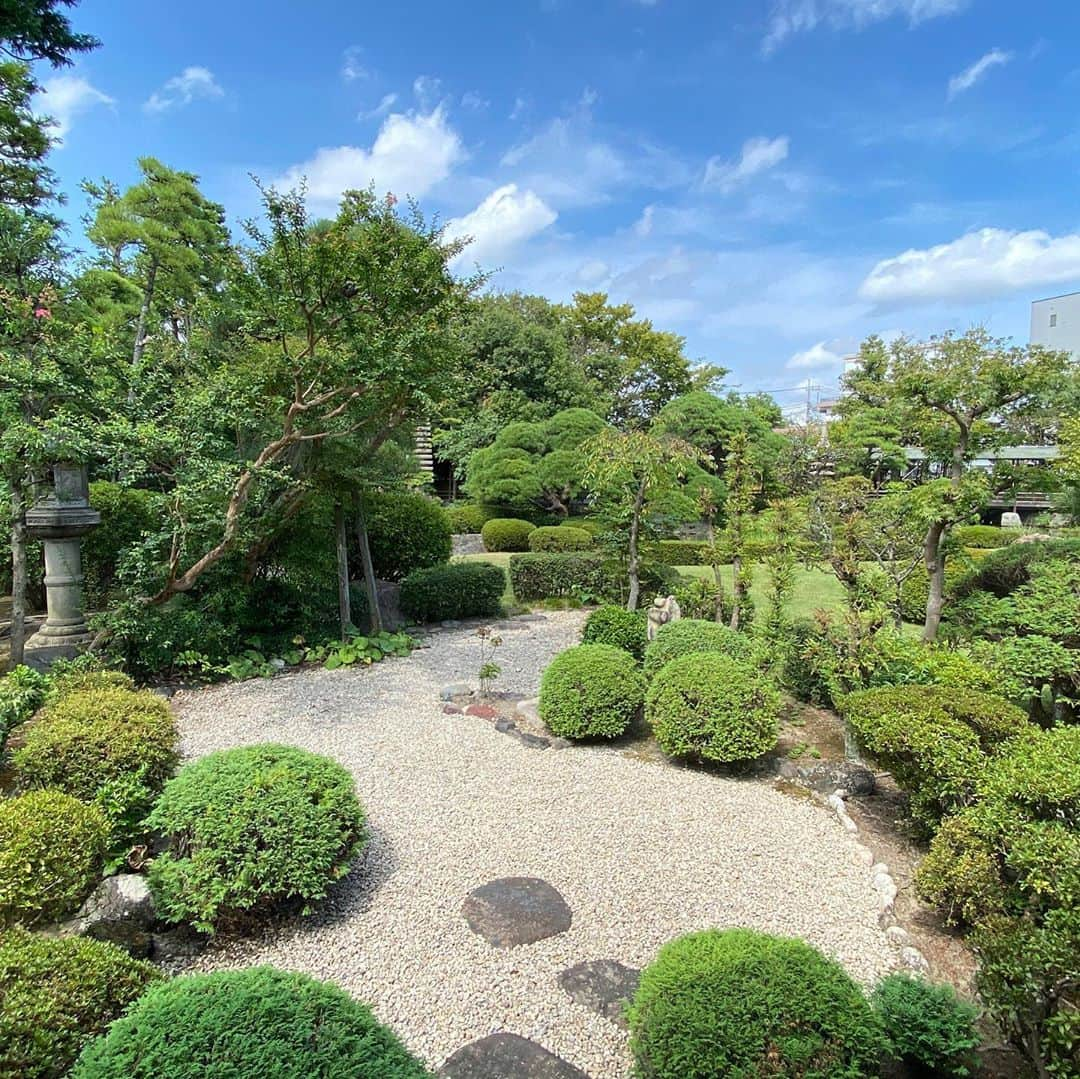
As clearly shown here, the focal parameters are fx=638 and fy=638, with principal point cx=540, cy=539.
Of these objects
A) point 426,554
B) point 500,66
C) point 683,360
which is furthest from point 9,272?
point 683,360

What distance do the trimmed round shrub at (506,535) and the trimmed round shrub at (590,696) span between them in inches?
451

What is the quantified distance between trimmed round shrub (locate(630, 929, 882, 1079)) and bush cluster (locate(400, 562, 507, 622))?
766 centimetres

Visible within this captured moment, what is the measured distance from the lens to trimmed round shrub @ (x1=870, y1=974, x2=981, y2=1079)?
6.31ft

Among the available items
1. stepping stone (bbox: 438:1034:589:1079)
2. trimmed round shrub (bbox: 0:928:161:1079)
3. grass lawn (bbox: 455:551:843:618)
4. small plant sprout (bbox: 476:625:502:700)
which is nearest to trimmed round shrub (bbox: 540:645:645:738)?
small plant sprout (bbox: 476:625:502:700)

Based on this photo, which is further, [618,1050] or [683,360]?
[683,360]

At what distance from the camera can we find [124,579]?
6.33 meters

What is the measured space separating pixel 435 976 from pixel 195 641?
518 centimetres

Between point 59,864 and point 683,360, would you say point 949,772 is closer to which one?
point 59,864

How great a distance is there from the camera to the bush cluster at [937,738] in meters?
3.26

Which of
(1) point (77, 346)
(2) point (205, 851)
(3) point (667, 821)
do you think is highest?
(1) point (77, 346)

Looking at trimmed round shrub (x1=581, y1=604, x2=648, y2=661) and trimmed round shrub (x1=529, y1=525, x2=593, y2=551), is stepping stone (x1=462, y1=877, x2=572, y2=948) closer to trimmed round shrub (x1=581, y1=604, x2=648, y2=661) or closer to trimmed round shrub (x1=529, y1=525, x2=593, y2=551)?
trimmed round shrub (x1=581, y1=604, x2=648, y2=661)

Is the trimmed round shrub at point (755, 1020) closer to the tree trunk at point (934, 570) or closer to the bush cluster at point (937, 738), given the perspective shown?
the bush cluster at point (937, 738)

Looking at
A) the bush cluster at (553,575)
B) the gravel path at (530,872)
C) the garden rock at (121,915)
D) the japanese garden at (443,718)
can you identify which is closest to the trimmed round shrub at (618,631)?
the japanese garden at (443,718)

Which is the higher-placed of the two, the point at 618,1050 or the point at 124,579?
the point at 124,579
